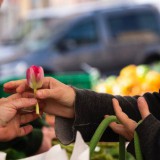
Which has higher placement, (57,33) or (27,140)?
(27,140)

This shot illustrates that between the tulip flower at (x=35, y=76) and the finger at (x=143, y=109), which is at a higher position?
the tulip flower at (x=35, y=76)

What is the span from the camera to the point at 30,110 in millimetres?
1952

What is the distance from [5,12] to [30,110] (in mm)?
21204

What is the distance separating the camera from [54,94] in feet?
6.17

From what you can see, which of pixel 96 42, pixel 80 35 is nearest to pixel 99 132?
pixel 80 35

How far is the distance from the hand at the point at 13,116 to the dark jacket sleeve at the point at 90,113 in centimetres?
12

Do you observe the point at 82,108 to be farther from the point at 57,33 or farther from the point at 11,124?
the point at 57,33

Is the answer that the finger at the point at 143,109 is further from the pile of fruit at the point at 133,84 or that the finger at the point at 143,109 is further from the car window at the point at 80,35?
the car window at the point at 80,35

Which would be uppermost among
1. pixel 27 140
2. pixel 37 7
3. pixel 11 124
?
pixel 11 124

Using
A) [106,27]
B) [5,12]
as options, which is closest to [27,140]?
[106,27]

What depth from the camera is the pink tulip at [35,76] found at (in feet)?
5.74

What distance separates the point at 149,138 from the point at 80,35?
29.4 feet

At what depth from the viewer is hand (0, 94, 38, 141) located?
1840 millimetres

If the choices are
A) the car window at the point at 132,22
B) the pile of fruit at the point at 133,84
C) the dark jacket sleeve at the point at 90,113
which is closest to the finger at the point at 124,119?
the dark jacket sleeve at the point at 90,113
